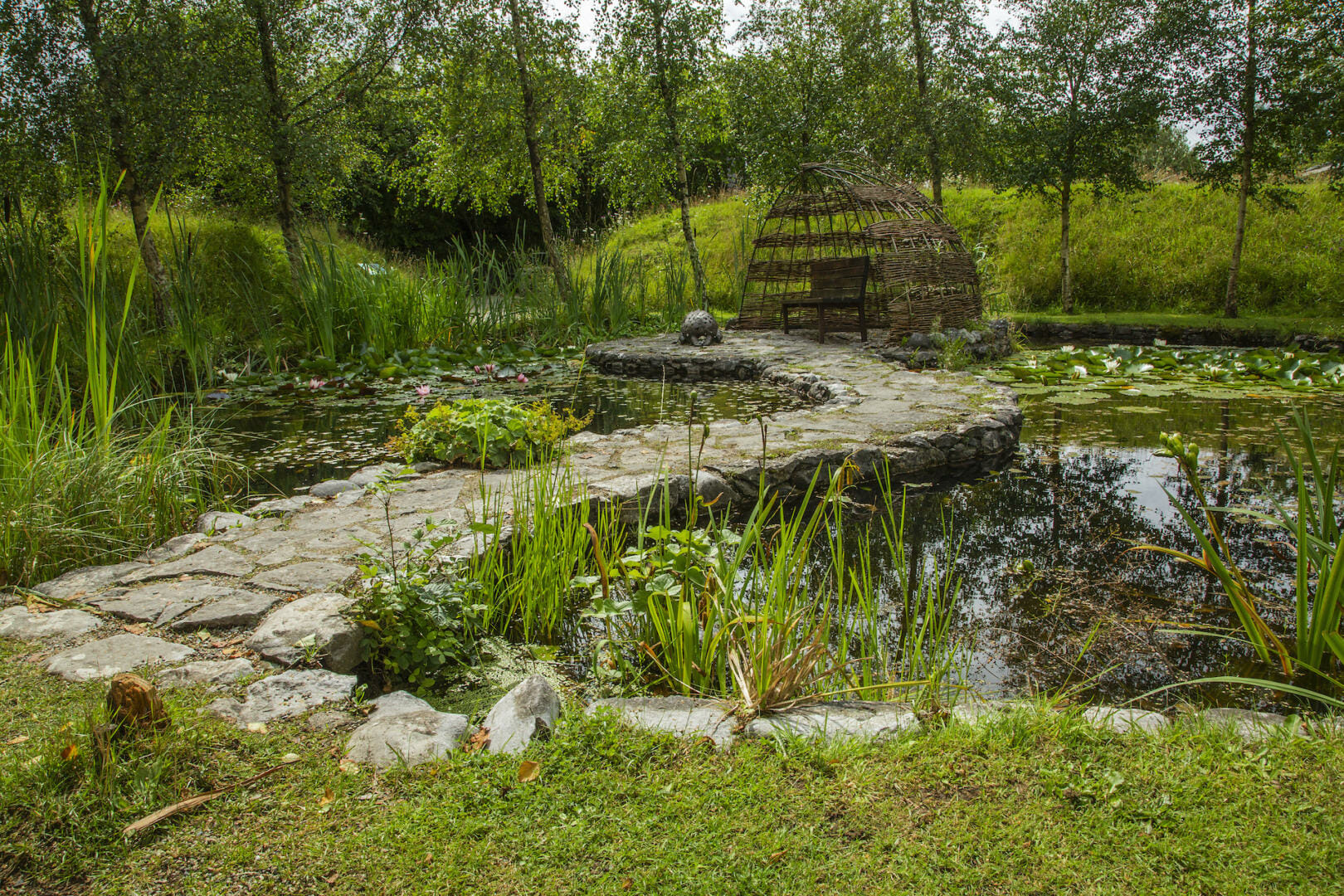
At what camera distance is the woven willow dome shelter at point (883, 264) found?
8.37m

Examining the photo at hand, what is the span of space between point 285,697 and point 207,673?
25 cm

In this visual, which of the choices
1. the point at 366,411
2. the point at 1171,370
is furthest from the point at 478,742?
the point at 1171,370

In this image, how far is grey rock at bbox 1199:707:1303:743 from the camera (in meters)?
1.73

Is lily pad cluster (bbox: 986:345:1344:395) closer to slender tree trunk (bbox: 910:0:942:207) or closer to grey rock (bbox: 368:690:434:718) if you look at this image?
slender tree trunk (bbox: 910:0:942:207)

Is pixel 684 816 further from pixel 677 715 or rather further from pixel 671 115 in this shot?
pixel 671 115

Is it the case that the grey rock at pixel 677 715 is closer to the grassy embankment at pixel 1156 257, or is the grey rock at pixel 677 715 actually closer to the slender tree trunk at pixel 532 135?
the slender tree trunk at pixel 532 135

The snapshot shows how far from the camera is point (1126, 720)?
182 cm

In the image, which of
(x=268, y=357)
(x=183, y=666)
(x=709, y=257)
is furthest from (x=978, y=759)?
(x=709, y=257)

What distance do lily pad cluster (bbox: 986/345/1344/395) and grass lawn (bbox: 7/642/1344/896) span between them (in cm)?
587

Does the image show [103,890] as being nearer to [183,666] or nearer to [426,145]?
[183,666]

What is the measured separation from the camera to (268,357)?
7.32m

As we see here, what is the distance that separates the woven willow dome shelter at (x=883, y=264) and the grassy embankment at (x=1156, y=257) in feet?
6.65

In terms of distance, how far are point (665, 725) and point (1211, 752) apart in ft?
3.90

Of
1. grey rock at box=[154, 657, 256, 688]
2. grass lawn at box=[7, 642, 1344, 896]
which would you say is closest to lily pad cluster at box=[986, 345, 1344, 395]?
grass lawn at box=[7, 642, 1344, 896]
